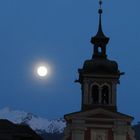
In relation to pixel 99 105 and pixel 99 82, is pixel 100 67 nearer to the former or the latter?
pixel 99 82

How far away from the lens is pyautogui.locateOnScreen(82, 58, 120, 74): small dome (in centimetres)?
4603

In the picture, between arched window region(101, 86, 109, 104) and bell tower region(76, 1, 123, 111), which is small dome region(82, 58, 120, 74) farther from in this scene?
arched window region(101, 86, 109, 104)

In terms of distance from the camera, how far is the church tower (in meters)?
44.2

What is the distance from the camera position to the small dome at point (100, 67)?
4603 cm

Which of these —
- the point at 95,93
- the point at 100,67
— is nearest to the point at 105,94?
the point at 95,93

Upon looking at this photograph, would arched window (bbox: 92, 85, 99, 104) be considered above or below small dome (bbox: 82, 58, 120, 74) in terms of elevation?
below

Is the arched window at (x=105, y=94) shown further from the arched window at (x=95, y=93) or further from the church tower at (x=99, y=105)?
the arched window at (x=95, y=93)

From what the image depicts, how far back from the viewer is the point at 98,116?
44500 mm

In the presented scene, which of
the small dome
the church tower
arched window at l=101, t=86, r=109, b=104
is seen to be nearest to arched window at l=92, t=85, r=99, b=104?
the church tower

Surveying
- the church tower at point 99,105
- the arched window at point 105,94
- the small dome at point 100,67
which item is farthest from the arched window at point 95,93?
the small dome at point 100,67

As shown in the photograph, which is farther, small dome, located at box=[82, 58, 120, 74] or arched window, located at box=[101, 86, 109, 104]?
arched window, located at box=[101, 86, 109, 104]

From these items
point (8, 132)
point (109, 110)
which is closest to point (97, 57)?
point (109, 110)

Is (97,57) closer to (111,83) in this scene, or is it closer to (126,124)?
(111,83)

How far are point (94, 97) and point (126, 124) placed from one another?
3810 mm
